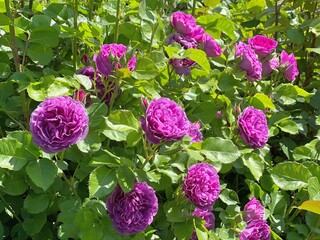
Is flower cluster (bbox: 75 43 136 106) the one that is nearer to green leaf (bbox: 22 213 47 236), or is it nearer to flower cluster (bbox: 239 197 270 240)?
green leaf (bbox: 22 213 47 236)

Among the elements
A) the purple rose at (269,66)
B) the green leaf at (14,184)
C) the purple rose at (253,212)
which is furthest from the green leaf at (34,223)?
the purple rose at (269,66)

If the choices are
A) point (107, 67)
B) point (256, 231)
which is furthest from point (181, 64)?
point (256, 231)

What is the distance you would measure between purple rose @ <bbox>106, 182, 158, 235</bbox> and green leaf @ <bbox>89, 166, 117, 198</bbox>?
0.12ft

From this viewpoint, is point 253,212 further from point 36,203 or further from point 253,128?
point 36,203

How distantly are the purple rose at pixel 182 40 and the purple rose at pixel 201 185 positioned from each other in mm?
436

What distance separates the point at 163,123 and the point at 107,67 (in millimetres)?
258

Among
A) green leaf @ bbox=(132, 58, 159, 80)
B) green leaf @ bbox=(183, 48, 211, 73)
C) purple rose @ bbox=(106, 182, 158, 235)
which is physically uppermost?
green leaf @ bbox=(132, 58, 159, 80)

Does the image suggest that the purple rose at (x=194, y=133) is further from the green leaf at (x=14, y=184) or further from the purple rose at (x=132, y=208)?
the green leaf at (x=14, y=184)

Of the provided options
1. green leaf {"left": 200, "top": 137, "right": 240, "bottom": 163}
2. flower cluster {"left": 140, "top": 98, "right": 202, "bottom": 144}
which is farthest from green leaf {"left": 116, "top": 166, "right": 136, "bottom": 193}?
green leaf {"left": 200, "top": 137, "right": 240, "bottom": 163}

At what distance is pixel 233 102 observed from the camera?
1.81 metres

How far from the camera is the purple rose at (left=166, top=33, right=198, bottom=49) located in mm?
1644

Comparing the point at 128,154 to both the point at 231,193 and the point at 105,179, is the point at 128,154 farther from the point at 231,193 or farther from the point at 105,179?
the point at 231,193

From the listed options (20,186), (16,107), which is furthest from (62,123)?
(16,107)

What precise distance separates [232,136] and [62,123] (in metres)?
0.63
